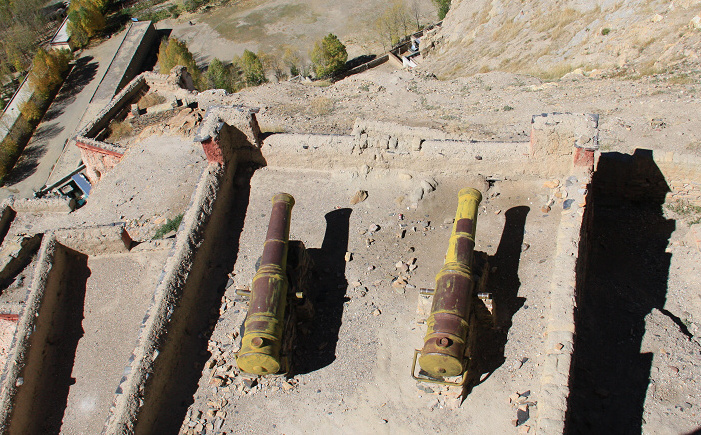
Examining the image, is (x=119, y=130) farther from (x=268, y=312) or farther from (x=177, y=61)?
(x=268, y=312)

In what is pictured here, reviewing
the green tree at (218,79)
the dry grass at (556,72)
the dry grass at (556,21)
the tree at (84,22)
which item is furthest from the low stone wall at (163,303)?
the tree at (84,22)

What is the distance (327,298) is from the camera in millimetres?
9312

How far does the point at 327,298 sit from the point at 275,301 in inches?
57.7

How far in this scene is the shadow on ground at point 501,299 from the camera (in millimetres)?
7863

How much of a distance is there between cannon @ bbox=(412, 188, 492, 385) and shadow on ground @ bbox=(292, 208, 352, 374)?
5.42 feet

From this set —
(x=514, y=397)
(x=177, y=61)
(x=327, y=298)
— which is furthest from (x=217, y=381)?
(x=177, y=61)

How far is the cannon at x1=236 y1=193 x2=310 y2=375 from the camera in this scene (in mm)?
7633

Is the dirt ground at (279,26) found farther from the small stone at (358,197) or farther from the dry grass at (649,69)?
the small stone at (358,197)

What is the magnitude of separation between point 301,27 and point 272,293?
33358mm

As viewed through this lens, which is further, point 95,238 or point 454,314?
point 95,238

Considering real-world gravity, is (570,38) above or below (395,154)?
below

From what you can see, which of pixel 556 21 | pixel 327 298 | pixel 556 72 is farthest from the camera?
pixel 556 21

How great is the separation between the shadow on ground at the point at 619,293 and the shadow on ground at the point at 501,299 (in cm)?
111

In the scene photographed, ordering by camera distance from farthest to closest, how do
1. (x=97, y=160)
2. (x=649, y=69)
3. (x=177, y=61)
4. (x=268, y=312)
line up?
(x=177, y=61) → (x=97, y=160) → (x=649, y=69) → (x=268, y=312)
